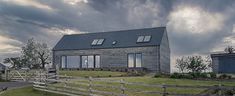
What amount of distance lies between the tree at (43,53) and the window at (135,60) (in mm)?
18849

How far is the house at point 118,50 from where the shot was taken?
48.6m

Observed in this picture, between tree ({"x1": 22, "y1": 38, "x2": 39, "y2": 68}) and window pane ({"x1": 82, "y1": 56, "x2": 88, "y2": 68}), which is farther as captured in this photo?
tree ({"x1": 22, "y1": 38, "x2": 39, "y2": 68})

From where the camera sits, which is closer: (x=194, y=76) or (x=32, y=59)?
(x=194, y=76)

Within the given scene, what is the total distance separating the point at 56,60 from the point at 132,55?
515 inches

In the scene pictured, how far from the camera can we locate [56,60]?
5628cm

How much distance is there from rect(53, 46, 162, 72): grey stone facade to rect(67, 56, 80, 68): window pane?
606 mm

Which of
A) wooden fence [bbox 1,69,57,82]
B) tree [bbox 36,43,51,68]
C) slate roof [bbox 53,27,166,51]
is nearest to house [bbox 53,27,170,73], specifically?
slate roof [bbox 53,27,166,51]

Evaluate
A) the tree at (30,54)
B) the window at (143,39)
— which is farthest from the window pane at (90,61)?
the tree at (30,54)

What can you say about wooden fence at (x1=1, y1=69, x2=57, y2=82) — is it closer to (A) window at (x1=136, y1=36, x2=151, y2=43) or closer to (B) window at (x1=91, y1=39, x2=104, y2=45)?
(B) window at (x1=91, y1=39, x2=104, y2=45)

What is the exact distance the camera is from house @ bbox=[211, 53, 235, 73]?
4388 centimetres

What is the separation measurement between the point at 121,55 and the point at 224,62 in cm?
→ 1358

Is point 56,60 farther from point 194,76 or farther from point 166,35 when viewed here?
point 194,76

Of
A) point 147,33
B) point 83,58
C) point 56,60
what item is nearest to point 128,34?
point 147,33

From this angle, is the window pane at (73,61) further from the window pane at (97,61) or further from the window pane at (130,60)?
the window pane at (130,60)
